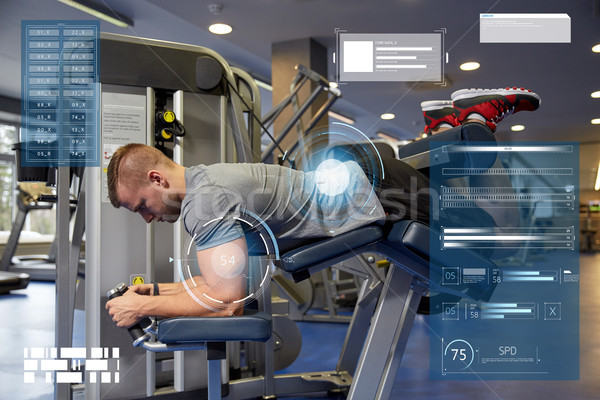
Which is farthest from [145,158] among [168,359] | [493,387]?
[493,387]

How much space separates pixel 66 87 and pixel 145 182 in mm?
678

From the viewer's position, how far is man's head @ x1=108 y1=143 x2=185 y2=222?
1.24 m

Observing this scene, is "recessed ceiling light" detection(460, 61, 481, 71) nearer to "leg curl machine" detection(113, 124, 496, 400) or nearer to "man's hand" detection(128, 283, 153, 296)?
"leg curl machine" detection(113, 124, 496, 400)

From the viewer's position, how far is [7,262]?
5.45 metres

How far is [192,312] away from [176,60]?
111cm

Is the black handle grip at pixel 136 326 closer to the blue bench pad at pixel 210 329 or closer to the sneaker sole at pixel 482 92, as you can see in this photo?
the blue bench pad at pixel 210 329

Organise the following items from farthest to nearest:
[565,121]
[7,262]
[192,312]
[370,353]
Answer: [7,262], [565,121], [370,353], [192,312]

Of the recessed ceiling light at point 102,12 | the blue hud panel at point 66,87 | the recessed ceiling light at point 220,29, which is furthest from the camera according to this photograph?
the recessed ceiling light at point 220,29

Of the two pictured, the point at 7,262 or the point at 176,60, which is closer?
the point at 176,60

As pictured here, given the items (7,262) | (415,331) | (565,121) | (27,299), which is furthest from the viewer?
(7,262)

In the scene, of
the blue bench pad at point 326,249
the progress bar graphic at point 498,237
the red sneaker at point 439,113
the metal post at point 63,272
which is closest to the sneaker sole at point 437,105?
the red sneaker at point 439,113

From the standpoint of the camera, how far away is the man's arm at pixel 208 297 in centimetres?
98

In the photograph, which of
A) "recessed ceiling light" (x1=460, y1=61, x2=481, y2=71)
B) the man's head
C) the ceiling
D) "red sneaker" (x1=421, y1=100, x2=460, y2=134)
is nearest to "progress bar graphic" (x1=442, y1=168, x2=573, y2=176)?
"red sneaker" (x1=421, y1=100, x2=460, y2=134)

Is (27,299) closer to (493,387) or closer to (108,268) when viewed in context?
(108,268)
